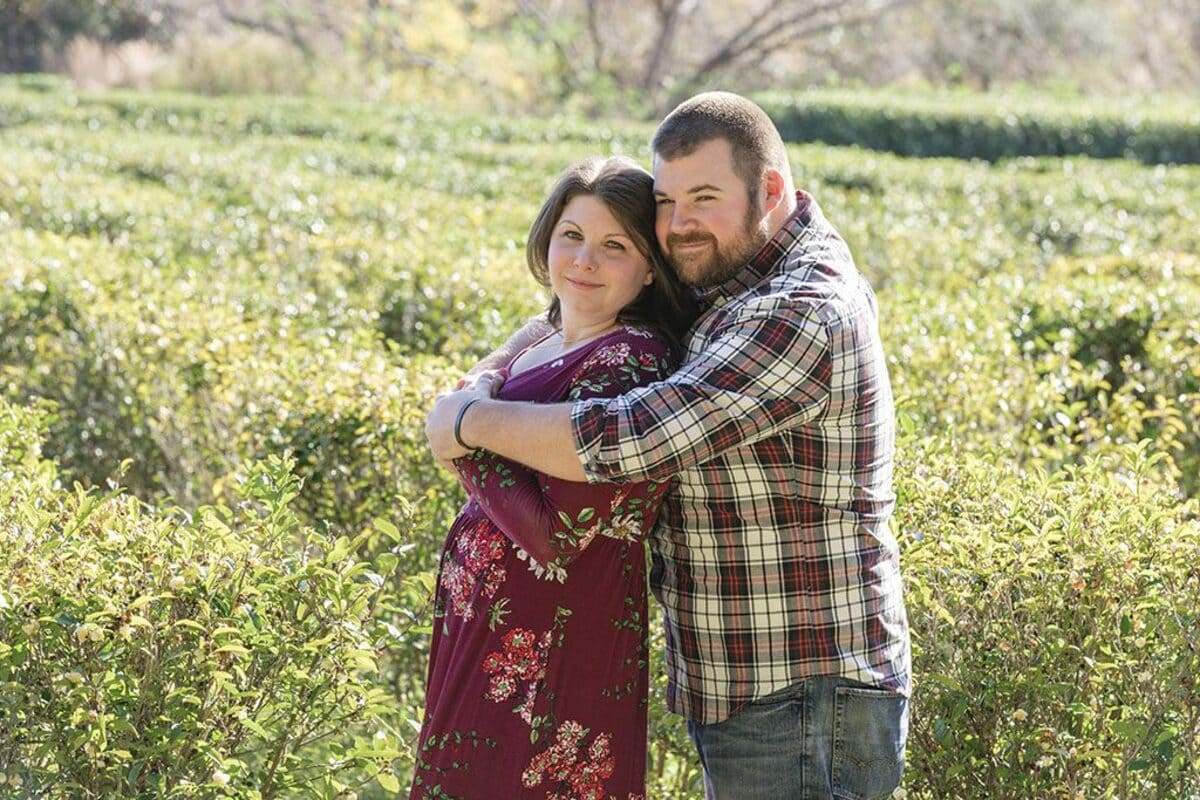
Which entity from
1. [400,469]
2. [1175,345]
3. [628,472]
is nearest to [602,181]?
[628,472]

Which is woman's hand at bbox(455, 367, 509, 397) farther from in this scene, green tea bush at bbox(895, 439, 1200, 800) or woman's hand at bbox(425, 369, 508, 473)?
green tea bush at bbox(895, 439, 1200, 800)

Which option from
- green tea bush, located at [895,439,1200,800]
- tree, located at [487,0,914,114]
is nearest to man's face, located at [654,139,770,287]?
green tea bush, located at [895,439,1200,800]

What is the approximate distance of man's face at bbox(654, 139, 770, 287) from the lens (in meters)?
2.39

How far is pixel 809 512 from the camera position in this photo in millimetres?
2357

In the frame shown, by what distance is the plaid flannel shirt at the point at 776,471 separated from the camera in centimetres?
224

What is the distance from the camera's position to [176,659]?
2559mm

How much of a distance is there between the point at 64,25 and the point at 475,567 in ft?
103

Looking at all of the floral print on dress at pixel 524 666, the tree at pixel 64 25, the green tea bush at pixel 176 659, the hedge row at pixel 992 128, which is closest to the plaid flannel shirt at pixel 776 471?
the floral print on dress at pixel 524 666

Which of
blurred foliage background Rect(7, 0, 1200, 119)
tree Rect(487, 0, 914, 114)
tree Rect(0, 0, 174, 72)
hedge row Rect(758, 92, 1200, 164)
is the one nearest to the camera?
hedge row Rect(758, 92, 1200, 164)

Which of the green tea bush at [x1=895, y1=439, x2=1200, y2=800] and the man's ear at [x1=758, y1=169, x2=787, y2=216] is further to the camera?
the green tea bush at [x1=895, y1=439, x2=1200, y2=800]

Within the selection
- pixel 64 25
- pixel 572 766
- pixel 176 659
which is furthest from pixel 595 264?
pixel 64 25

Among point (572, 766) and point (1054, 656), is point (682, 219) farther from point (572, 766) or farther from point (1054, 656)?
point (1054, 656)

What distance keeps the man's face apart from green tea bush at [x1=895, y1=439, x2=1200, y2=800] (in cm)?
82

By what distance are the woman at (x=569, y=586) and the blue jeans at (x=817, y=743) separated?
8.5 inches
